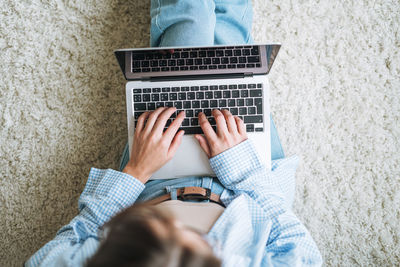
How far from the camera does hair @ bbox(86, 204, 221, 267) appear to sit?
36 centimetres

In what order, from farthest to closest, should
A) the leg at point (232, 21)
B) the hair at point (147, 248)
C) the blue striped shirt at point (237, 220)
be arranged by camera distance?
the leg at point (232, 21) → the blue striped shirt at point (237, 220) → the hair at point (147, 248)

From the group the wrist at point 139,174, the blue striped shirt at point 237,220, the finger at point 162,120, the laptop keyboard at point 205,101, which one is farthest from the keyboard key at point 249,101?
the wrist at point 139,174

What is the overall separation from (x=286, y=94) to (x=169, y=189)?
560 millimetres

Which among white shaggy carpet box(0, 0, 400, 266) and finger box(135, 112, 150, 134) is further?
white shaggy carpet box(0, 0, 400, 266)

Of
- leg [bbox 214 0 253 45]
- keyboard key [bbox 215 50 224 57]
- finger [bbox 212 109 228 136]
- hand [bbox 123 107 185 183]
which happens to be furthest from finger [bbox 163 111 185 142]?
leg [bbox 214 0 253 45]

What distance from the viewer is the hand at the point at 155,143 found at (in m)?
0.71

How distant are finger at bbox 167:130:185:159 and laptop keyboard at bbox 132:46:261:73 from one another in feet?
0.60

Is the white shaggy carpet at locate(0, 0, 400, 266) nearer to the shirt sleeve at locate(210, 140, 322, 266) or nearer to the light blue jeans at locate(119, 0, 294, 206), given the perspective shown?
the light blue jeans at locate(119, 0, 294, 206)

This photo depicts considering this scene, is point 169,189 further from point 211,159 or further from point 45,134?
A: point 45,134

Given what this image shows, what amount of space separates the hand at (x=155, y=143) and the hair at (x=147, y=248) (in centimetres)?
31

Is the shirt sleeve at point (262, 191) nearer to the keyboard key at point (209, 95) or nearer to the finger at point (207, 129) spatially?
the finger at point (207, 129)

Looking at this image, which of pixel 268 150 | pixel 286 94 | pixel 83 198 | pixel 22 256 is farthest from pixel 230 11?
pixel 22 256

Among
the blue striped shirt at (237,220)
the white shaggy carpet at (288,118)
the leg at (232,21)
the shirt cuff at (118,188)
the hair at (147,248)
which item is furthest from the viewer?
the white shaggy carpet at (288,118)

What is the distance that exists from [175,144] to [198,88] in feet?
0.55
